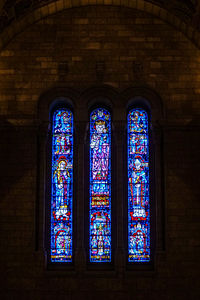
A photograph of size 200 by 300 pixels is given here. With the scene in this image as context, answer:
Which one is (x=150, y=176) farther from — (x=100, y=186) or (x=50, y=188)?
(x=50, y=188)

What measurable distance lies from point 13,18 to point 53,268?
622 centimetres

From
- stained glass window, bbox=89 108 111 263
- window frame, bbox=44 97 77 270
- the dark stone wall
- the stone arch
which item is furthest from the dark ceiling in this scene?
stained glass window, bbox=89 108 111 263

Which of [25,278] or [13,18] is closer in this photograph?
[25,278]

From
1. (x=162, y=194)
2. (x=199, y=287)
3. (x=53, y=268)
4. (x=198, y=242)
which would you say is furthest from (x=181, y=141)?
(x=53, y=268)

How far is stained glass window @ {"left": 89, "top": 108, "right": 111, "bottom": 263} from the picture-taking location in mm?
12117

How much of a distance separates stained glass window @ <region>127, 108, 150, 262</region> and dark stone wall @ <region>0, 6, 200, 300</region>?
310mm

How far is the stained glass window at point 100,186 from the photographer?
1212 centimetres

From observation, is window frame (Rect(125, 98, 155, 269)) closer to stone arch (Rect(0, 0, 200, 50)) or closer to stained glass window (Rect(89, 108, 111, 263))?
stained glass window (Rect(89, 108, 111, 263))

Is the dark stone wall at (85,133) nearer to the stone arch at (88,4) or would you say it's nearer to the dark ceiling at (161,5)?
the stone arch at (88,4)

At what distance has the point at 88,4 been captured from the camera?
12945mm

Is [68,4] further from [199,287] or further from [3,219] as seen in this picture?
[199,287]

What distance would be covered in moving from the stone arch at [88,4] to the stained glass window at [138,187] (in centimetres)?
234

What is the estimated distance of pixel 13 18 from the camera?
1242 cm

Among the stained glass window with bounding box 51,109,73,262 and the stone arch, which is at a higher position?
the stone arch
